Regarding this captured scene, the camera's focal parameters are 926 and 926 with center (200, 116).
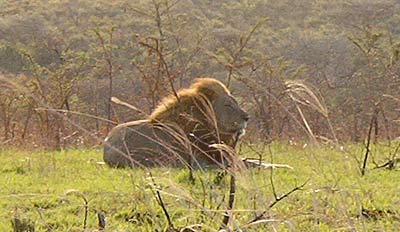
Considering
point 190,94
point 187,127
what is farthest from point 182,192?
point 190,94

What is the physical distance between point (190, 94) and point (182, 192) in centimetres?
618

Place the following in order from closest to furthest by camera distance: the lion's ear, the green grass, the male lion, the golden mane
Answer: the green grass
the male lion
the golden mane
the lion's ear

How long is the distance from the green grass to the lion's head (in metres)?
0.60

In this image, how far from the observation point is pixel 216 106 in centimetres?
945

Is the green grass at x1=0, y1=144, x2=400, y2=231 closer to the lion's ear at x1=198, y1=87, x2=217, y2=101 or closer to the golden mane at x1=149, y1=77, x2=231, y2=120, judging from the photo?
the golden mane at x1=149, y1=77, x2=231, y2=120

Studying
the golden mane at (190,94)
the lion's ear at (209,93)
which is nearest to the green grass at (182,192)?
the golden mane at (190,94)

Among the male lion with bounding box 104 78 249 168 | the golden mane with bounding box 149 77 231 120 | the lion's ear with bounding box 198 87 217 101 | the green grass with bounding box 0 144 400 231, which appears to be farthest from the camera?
the lion's ear with bounding box 198 87 217 101

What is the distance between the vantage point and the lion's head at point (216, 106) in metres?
8.91

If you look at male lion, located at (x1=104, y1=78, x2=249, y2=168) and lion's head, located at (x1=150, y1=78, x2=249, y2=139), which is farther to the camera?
lion's head, located at (x1=150, y1=78, x2=249, y2=139)

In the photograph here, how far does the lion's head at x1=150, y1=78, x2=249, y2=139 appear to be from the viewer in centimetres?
891

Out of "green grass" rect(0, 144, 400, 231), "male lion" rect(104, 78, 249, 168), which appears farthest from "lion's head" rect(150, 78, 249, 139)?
"green grass" rect(0, 144, 400, 231)

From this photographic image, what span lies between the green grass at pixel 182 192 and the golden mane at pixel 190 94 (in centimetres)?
79

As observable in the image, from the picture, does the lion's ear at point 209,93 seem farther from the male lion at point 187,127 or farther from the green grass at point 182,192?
the green grass at point 182,192

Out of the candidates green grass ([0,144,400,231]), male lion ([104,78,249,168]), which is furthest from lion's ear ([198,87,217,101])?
green grass ([0,144,400,231])
